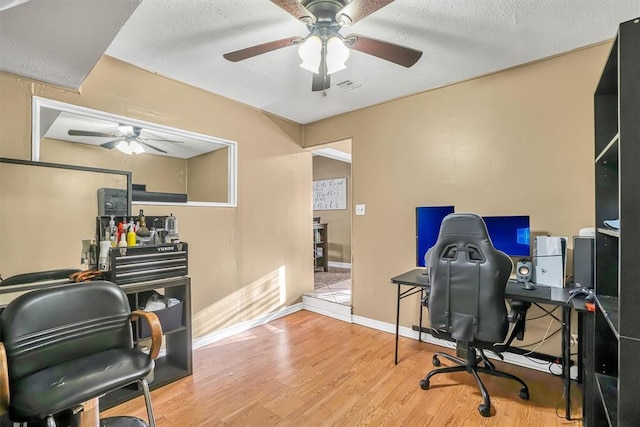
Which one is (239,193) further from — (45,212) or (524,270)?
(524,270)

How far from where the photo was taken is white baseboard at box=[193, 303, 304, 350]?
2.84 m

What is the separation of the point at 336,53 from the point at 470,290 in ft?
5.45

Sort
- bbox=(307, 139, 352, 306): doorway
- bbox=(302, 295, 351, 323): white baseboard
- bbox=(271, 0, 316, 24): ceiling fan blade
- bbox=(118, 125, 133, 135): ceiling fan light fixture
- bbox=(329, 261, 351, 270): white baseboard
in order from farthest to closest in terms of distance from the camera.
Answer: bbox=(329, 261, 351, 270): white baseboard → bbox=(307, 139, 352, 306): doorway → bbox=(302, 295, 351, 323): white baseboard → bbox=(118, 125, 133, 135): ceiling fan light fixture → bbox=(271, 0, 316, 24): ceiling fan blade

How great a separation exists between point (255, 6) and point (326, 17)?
46cm

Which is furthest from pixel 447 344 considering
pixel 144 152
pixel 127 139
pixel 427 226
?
pixel 127 139

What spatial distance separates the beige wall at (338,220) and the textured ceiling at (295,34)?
3340 mm

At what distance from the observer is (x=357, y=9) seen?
5.00 ft

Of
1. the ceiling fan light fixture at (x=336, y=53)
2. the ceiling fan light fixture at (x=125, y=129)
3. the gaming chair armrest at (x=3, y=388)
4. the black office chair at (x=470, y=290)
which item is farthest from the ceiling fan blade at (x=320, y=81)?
the gaming chair armrest at (x=3, y=388)

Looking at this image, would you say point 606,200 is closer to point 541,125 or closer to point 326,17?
point 541,125

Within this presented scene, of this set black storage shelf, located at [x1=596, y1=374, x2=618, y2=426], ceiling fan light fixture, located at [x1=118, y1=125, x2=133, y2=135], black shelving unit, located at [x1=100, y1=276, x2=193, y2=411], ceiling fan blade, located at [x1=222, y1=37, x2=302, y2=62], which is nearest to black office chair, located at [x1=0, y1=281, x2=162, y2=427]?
black shelving unit, located at [x1=100, y1=276, x2=193, y2=411]

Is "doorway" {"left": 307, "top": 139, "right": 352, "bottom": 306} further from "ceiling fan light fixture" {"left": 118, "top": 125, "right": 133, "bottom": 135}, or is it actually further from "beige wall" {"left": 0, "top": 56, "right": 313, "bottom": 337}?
"ceiling fan light fixture" {"left": 118, "top": 125, "right": 133, "bottom": 135}

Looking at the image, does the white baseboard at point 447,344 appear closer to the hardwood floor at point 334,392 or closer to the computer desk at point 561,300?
the hardwood floor at point 334,392

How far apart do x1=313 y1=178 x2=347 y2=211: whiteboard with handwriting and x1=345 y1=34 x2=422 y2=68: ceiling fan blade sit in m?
4.17

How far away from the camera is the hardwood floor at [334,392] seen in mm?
1810
